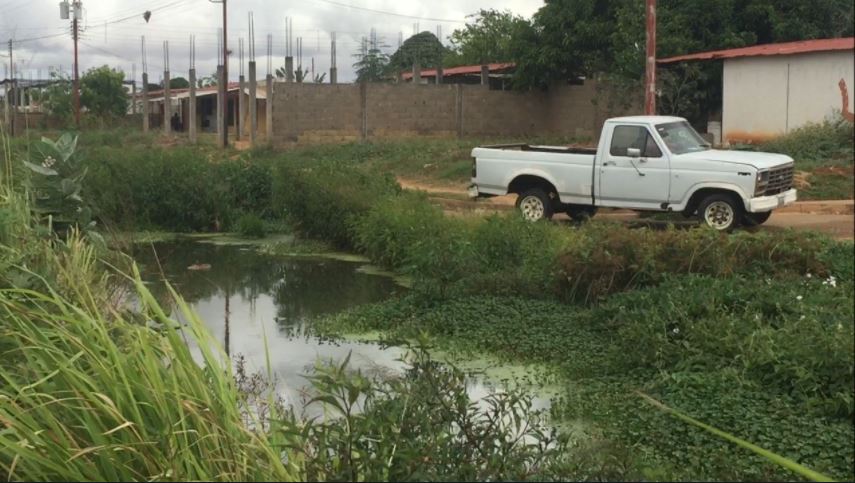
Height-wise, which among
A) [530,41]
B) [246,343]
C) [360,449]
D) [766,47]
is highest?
[530,41]

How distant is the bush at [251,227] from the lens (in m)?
14.9

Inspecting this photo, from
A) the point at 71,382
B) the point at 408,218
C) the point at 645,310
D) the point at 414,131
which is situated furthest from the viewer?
the point at 414,131

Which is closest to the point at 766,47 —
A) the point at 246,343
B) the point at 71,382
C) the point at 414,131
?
the point at 246,343

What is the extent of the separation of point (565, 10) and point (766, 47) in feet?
34.3

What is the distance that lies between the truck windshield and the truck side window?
0.15 m

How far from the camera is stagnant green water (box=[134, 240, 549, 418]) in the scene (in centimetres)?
711

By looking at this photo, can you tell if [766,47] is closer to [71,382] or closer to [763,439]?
[763,439]

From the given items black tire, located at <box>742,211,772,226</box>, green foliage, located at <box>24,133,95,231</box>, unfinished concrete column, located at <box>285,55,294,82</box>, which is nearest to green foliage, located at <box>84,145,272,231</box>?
green foliage, located at <box>24,133,95,231</box>

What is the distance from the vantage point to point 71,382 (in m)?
3.99

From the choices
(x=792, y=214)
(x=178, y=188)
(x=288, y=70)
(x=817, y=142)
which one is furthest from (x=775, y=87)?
(x=288, y=70)

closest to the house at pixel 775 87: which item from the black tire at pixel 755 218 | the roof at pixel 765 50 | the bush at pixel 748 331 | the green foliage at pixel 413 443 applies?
the roof at pixel 765 50

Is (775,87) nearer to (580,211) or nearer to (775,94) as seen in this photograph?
(775,94)

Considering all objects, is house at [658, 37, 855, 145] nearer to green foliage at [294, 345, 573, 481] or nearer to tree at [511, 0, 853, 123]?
tree at [511, 0, 853, 123]

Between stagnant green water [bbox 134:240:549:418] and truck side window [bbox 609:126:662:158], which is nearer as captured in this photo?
stagnant green water [bbox 134:240:549:418]
